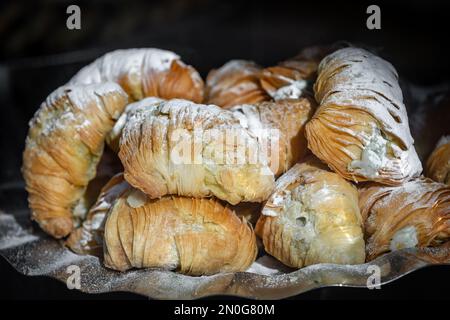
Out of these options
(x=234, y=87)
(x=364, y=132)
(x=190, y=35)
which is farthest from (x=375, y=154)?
(x=190, y=35)

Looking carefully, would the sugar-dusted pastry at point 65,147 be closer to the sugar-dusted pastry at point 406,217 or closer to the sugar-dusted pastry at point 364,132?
the sugar-dusted pastry at point 364,132

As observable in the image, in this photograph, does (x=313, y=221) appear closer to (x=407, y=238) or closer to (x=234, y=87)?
(x=407, y=238)

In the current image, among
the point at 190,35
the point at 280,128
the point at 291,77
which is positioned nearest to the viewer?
the point at 280,128

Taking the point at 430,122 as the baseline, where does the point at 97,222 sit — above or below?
below

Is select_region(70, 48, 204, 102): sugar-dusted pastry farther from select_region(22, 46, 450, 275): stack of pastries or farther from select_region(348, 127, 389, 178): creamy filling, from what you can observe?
select_region(348, 127, 389, 178): creamy filling

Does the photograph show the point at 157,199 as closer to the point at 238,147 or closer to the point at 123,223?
the point at 123,223

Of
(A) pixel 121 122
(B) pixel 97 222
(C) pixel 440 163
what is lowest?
(B) pixel 97 222
